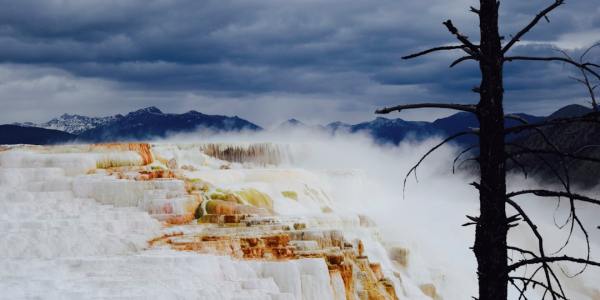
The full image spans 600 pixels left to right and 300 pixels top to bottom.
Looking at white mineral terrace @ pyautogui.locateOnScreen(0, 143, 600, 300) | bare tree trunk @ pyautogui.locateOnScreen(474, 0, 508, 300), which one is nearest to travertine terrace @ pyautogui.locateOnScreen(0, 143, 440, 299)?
white mineral terrace @ pyautogui.locateOnScreen(0, 143, 600, 300)

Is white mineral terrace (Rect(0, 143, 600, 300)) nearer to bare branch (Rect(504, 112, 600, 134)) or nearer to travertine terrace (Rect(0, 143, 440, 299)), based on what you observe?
travertine terrace (Rect(0, 143, 440, 299))

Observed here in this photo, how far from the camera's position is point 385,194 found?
52.4 m

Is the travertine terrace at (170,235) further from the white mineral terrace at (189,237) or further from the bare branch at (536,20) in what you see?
the bare branch at (536,20)

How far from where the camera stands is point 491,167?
14.0 feet

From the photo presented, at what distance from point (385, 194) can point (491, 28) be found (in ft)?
159

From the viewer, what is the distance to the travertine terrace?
774 inches

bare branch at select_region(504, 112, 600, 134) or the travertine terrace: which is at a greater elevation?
bare branch at select_region(504, 112, 600, 134)

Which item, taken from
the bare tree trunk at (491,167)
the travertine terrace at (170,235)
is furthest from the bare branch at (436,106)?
the travertine terrace at (170,235)

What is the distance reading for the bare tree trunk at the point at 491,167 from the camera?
167 inches

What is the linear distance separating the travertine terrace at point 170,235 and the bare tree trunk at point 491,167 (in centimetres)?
1412

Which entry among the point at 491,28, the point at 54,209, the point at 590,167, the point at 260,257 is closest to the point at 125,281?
the point at 260,257

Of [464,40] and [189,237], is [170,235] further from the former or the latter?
[464,40]

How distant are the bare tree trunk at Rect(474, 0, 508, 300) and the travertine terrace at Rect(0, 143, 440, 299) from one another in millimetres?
14123

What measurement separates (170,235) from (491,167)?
897 inches
